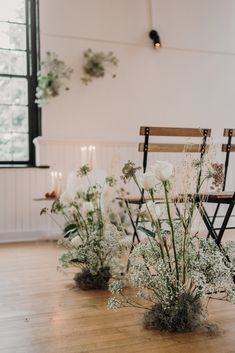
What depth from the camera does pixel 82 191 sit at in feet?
8.91

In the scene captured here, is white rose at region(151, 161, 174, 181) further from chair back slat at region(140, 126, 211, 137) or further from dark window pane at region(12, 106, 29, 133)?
dark window pane at region(12, 106, 29, 133)

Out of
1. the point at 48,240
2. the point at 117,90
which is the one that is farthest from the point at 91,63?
the point at 48,240

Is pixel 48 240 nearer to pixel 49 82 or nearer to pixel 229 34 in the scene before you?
pixel 49 82

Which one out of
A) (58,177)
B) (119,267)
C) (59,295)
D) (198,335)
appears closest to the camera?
(198,335)

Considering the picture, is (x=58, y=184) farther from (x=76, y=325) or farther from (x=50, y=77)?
(x=76, y=325)

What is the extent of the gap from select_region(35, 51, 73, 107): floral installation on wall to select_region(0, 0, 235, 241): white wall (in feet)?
0.30

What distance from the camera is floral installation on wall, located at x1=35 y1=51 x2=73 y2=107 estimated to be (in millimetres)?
4789

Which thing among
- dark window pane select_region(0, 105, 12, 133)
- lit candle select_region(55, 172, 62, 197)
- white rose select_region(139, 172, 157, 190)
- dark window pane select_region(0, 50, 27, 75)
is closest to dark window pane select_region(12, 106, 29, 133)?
dark window pane select_region(0, 105, 12, 133)

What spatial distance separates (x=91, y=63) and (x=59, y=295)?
3.12 metres

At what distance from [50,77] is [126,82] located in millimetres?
953

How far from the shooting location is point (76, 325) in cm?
205

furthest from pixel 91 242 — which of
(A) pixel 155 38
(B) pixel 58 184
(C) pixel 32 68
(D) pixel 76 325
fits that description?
(A) pixel 155 38

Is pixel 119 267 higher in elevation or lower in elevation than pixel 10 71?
lower

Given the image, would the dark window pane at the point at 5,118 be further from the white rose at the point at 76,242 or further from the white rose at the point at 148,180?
the white rose at the point at 148,180
